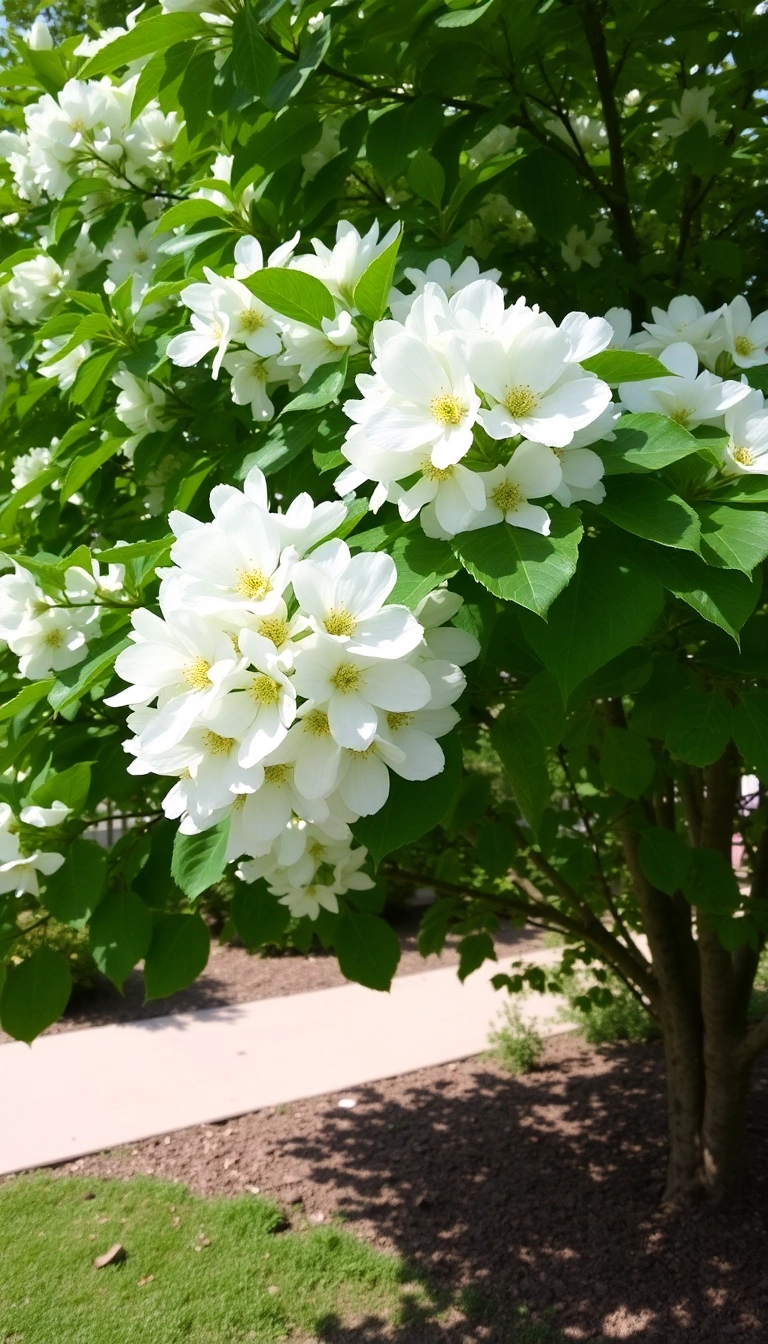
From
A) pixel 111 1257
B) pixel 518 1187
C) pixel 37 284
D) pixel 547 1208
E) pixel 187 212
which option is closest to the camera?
pixel 187 212

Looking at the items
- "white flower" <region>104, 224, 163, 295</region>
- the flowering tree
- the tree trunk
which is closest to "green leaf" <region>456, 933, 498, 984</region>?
the flowering tree

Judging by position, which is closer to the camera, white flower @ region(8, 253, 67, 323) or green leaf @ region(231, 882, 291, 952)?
green leaf @ region(231, 882, 291, 952)

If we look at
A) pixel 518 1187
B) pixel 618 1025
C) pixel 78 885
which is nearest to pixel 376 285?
pixel 78 885

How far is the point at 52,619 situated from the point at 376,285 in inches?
35.4

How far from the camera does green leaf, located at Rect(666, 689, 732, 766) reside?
5.26 ft

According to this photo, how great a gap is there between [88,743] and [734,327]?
4.45 ft

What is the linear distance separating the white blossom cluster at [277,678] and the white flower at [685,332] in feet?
2.58

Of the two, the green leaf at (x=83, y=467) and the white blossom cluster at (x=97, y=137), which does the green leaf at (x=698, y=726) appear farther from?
the white blossom cluster at (x=97, y=137)

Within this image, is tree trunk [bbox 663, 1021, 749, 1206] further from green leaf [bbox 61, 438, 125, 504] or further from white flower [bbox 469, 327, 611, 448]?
white flower [bbox 469, 327, 611, 448]

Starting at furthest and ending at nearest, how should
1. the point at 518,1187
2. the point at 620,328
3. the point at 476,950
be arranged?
1. the point at 518,1187
2. the point at 476,950
3. the point at 620,328

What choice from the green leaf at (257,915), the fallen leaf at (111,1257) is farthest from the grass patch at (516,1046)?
the green leaf at (257,915)

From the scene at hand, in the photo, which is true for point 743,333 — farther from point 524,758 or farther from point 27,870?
point 27,870

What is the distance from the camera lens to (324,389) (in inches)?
53.4

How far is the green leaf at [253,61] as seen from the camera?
161 cm
